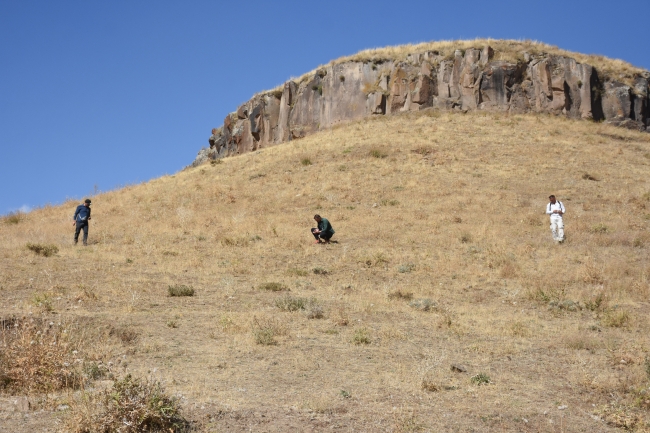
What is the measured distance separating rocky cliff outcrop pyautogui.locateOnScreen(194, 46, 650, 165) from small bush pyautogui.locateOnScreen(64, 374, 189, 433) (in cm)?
3509

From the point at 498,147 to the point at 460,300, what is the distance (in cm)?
1998

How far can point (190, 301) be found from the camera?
1294 cm

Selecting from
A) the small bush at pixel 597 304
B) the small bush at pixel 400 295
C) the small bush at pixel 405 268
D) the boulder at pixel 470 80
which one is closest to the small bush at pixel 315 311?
the small bush at pixel 400 295

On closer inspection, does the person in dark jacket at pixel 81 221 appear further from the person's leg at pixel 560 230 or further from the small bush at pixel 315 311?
the person's leg at pixel 560 230

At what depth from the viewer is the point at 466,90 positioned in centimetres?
Result: 3962

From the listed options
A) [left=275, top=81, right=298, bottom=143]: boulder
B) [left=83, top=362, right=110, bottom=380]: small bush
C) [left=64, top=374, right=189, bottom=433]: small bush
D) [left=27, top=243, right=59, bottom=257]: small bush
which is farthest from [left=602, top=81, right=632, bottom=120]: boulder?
[left=64, top=374, right=189, bottom=433]: small bush

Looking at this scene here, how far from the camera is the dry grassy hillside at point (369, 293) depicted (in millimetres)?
7605

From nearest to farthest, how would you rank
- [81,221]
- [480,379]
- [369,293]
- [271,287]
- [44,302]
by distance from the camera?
[480,379] → [44,302] → [369,293] → [271,287] → [81,221]

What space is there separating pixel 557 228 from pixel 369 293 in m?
8.00

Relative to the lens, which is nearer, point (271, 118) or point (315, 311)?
point (315, 311)

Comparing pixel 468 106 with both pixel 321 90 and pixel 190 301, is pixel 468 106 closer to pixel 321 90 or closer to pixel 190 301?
pixel 321 90

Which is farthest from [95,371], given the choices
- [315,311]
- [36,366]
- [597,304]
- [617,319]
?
[597,304]

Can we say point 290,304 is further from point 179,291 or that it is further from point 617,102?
point 617,102

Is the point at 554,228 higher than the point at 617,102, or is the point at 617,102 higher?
the point at 617,102
